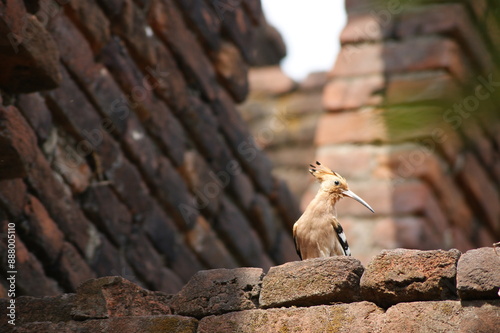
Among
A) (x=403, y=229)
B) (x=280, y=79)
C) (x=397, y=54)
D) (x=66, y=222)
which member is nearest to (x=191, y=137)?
(x=66, y=222)

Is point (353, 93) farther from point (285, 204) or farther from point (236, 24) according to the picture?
point (236, 24)

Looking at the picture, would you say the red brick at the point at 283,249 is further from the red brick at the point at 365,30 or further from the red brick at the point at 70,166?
the red brick at the point at 70,166

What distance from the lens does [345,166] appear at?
7332 millimetres

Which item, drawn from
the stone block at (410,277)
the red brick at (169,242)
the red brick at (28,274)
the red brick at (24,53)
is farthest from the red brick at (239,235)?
the stone block at (410,277)

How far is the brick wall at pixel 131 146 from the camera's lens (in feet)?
13.0

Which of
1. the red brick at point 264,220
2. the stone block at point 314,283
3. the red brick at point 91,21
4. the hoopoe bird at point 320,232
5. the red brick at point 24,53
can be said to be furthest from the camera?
the red brick at point 264,220

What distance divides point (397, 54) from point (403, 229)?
156 centimetres

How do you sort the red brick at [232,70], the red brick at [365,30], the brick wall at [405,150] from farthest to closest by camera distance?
the red brick at [365,30], the brick wall at [405,150], the red brick at [232,70]

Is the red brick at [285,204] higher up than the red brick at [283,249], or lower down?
higher up

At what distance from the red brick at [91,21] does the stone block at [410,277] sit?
2.37m

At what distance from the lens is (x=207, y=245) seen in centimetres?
560

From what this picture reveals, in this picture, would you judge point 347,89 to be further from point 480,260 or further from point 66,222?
point 480,260

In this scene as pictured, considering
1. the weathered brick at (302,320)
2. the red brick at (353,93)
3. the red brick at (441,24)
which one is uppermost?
the red brick at (441,24)

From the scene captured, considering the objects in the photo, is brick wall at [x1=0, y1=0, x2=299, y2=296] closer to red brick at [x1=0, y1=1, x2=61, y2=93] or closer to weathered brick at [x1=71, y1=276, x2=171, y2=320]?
red brick at [x1=0, y1=1, x2=61, y2=93]
